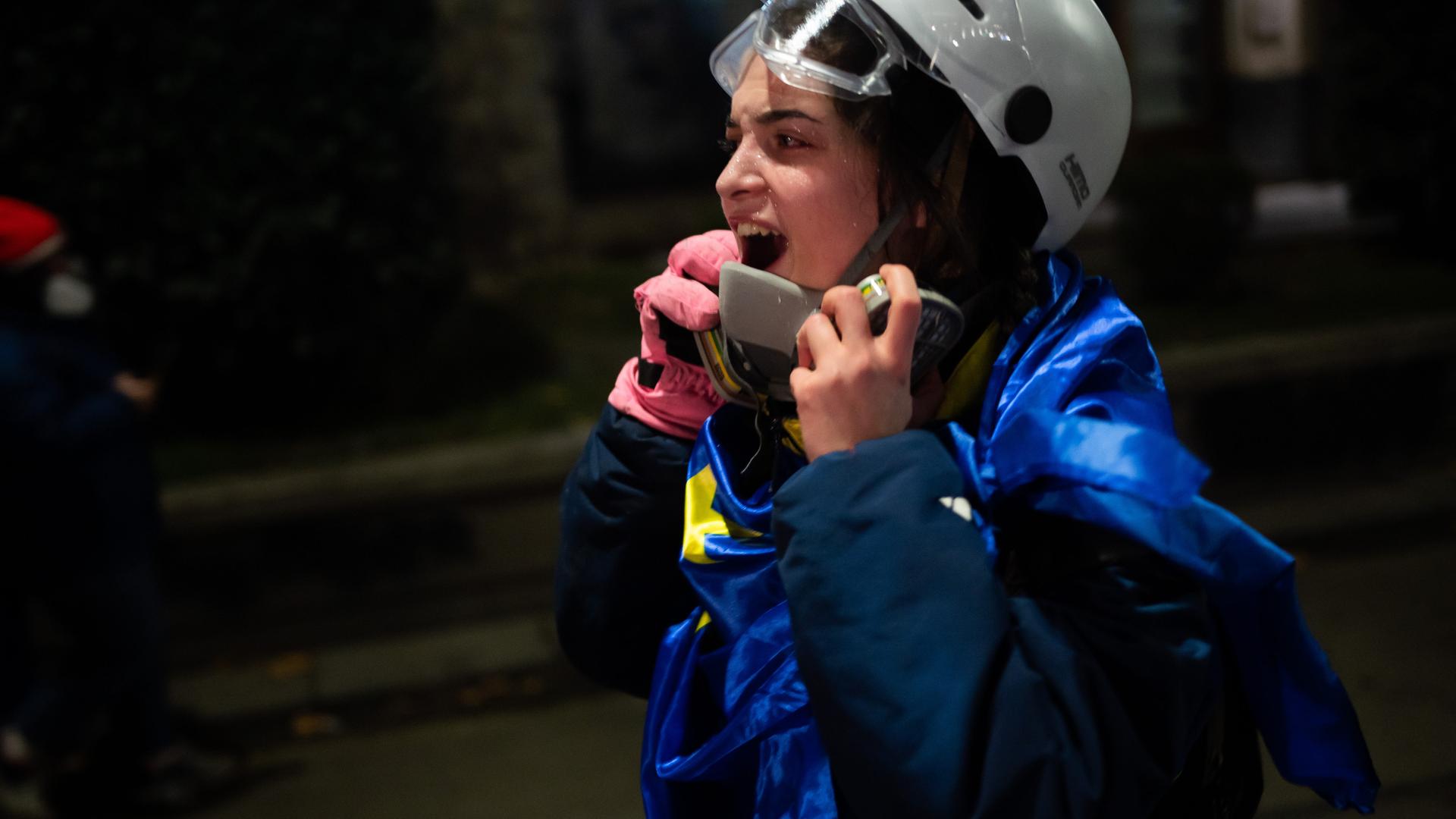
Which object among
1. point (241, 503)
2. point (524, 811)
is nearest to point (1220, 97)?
point (241, 503)

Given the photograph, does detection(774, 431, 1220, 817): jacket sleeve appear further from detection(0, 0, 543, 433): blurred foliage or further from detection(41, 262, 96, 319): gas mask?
detection(0, 0, 543, 433): blurred foliage

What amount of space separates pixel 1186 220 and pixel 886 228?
8.72 metres

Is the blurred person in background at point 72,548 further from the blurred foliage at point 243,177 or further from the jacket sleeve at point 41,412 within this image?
the blurred foliage at point 243,177

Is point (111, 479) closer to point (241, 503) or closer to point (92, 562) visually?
point (92, 562)

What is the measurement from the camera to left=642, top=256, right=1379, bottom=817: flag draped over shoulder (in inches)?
46.6

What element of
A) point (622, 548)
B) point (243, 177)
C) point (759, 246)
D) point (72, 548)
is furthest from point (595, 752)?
point (243, 177)

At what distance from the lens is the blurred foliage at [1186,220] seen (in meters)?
9.54

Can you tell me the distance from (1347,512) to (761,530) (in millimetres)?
5099

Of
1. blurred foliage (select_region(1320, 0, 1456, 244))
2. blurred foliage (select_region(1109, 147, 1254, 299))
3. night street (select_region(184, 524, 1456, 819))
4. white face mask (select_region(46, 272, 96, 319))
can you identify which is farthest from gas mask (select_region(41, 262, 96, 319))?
blurred foliage (select_region(1320, 0, 1456, 244))

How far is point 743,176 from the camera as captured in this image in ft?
4.77

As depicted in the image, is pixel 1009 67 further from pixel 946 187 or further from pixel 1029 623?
pixel 1029 623

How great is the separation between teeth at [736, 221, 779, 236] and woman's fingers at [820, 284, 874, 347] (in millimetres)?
220

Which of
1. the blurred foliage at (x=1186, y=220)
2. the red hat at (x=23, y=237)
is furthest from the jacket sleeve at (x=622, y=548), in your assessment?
the blurred foliage at (x=1186, y=220)

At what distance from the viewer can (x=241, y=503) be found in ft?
23.7
